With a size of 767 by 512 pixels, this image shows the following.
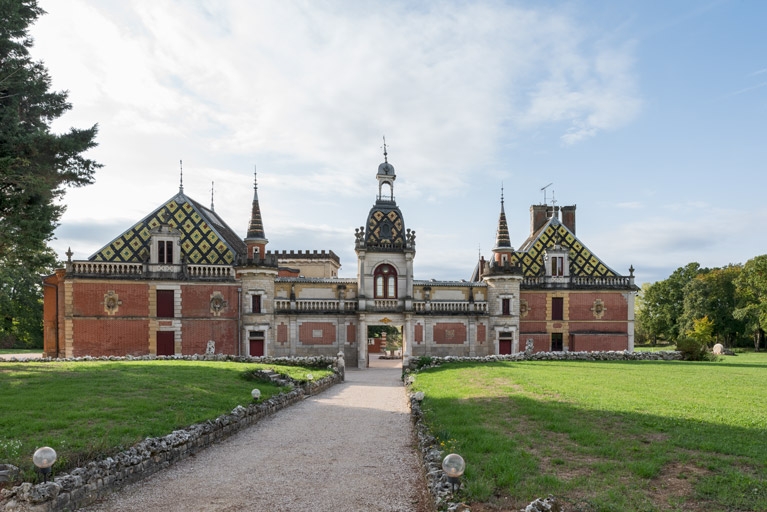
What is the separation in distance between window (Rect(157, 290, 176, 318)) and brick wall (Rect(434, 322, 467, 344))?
56.1ft

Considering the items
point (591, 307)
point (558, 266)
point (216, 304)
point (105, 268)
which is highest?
point (558, 266)

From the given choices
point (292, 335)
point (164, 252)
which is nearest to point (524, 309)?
point (292, 335)

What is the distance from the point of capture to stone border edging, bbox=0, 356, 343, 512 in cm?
768

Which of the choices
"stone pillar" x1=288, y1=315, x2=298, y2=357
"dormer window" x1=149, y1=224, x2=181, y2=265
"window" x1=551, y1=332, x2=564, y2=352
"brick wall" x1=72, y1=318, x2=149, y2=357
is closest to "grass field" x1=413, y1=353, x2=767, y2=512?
"stone pillar" x1=288, y1=315, x2=298, y2=357

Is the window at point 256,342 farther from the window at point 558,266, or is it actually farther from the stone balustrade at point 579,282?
the window at point 558,266

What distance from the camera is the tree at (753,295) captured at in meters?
48.8

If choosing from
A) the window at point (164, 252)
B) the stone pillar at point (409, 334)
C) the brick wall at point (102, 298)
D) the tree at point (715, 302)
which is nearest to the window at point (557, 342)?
the stone pillar at point (409, 334)

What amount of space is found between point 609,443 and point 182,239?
30.6 meters

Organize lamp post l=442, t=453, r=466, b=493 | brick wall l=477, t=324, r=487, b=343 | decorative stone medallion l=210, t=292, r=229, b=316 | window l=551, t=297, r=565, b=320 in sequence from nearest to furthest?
lamp post l=442, t=453, r=466, b=493 → decorative stone medallion l=210, t=292, r=229, b=316 → brick wall l=477, t=324, r=487, b=343 → window l=551, t=297, r=565, b=320

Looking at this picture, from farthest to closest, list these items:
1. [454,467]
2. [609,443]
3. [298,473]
Result: 1. [298,473]
2. [609,443]
3. [454,467]

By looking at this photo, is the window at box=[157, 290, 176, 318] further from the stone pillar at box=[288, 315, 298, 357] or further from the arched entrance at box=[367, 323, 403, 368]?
the arched entrance at box=[367, 323, 403, 368]

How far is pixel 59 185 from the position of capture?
68.9ft

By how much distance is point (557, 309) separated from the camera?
38375mm

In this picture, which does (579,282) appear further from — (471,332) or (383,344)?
(383,344)
